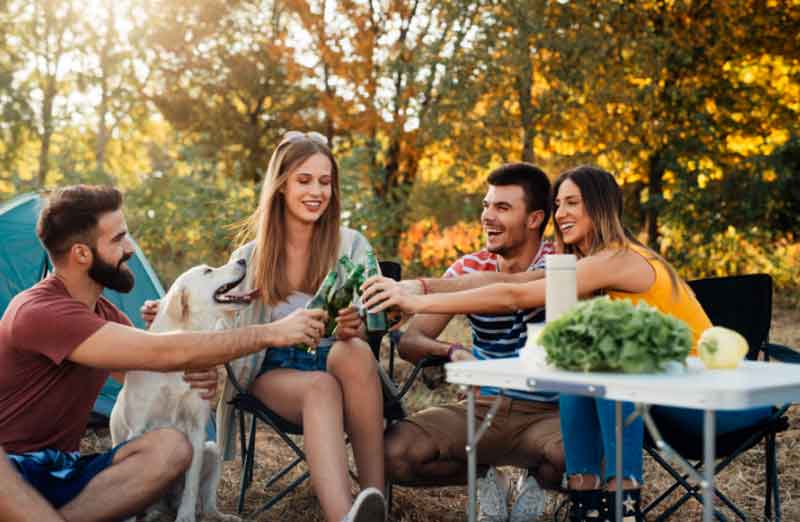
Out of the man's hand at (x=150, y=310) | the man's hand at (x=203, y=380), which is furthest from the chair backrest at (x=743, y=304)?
the man's hand at (x=150, y=310)

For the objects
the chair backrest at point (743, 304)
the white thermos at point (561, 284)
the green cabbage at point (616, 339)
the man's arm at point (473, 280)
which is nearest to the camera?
the green cabbage at point (616, 339)

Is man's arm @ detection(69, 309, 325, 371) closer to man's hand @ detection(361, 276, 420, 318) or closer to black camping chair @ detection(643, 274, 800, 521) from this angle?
man's hand @ detection(361, 276, 420, 318)

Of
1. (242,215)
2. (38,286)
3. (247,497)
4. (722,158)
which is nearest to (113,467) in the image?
(38,286)

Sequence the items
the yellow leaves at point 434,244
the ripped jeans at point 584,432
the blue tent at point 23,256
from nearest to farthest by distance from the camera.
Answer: the ripped jeans at point 584,432, the blue tent at point 23,256, the yellow leaves at point 434,244

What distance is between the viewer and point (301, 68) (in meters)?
10.1

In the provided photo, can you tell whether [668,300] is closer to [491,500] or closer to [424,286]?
[424,286]

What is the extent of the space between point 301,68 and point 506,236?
23.9ft

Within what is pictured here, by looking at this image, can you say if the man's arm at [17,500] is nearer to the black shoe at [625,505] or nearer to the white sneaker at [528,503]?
the black shoe at [625,505]

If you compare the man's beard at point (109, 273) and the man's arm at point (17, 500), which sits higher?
the man's beard at point (109, 273)

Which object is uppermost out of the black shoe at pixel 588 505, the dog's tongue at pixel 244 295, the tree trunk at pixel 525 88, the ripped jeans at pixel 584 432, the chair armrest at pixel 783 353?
the tree trunk at pixel 525 88

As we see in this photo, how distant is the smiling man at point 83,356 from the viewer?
2510 mm

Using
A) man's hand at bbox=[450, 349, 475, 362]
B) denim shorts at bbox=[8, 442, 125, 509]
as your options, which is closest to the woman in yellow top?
man's hand at bbox=[450, 349, 475, 362]

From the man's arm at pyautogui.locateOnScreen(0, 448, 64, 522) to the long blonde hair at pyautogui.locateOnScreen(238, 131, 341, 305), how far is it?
1044 millimetres

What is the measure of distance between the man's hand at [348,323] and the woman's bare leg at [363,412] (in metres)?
0.06
